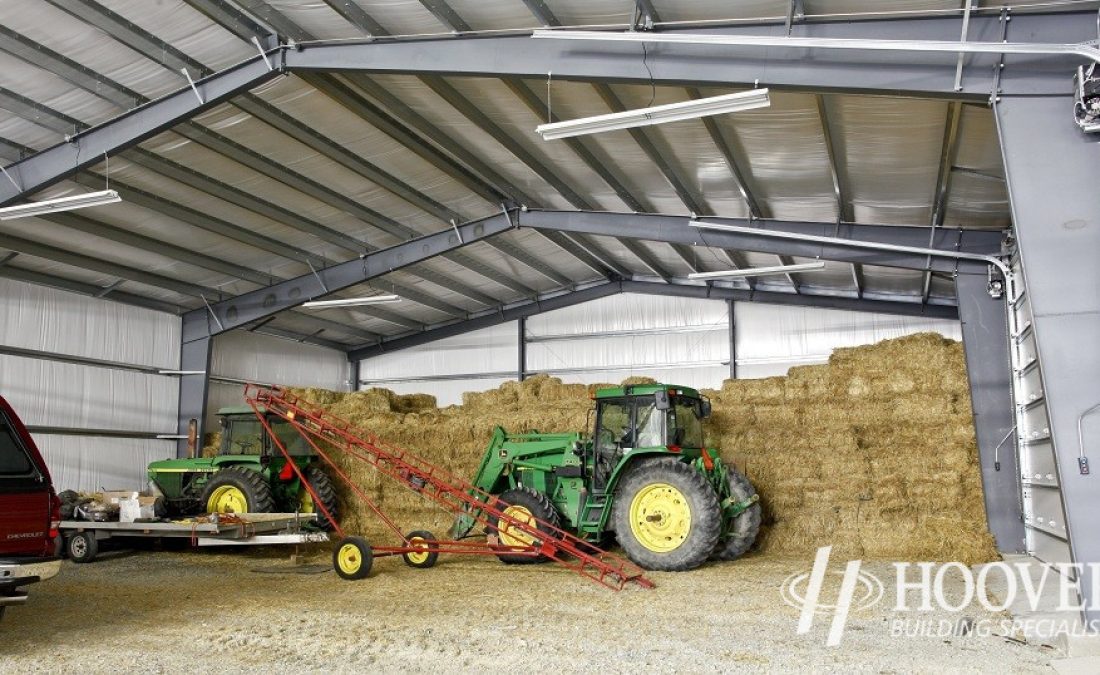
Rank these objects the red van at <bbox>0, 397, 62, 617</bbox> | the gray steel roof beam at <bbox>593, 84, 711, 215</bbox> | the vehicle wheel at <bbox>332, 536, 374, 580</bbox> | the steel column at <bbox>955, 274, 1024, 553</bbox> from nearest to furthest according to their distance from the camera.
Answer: the red van at <bbox>0, 397, 62, 617</bbox> < the vehicle wheel at <bbox>332, 536, 374, 580</bbox> < the gray steel roof beam at <bbox>593, 84, 711, 215</bbox> < the steel column at <bbox>955, 274, 1024, 553</bbox>

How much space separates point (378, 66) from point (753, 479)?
26.7 ft

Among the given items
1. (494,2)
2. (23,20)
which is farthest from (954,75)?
(23,20)

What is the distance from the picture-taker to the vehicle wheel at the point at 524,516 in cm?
1105

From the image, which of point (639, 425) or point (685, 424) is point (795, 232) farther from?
point (639, 425)

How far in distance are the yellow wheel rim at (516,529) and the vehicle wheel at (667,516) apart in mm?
1216

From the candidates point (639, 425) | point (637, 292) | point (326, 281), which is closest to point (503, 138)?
point (639, 425)

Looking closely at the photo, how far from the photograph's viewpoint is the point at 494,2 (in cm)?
913

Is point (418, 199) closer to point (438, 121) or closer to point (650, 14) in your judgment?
point (438, 121)

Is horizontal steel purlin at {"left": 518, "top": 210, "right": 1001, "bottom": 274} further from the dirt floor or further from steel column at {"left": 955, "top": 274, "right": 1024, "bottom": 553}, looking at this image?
the dirt floor

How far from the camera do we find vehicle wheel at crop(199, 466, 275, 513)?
12844 millimetres

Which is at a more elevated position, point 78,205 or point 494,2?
point 494,2

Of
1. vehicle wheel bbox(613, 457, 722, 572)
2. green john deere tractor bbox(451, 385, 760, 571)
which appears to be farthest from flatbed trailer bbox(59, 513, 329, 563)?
vehicle wheel bbox(613, 457, 722, 572)

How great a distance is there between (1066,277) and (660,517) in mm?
5227

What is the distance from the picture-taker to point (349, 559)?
9.88 metres
